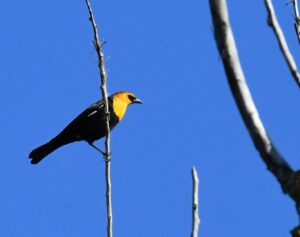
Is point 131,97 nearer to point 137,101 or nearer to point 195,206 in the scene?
point 137,101

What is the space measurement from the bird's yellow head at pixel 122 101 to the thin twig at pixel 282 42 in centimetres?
→ 646

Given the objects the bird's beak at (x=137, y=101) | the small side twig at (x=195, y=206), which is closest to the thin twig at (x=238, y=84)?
the small side twig at (x=195, y=206)

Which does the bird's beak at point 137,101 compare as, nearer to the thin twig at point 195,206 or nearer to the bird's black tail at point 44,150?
the bird's black tail at point 44,150

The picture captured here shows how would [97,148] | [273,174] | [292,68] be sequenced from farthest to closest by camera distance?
[97,148], [292,68], [273,174]

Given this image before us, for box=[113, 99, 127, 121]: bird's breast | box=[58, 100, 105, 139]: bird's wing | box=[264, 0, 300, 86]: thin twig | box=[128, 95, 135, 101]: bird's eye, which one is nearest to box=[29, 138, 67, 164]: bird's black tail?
box=[58, 100, 105, 139]: bird's wing

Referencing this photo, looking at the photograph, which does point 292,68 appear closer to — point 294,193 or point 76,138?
point 294,193

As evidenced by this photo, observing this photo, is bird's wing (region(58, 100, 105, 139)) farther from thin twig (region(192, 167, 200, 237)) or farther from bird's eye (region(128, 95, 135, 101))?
thin twig (region(192, 167, 200, 237))

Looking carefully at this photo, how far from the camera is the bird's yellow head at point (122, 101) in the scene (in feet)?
29.2

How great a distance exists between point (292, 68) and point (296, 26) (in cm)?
127

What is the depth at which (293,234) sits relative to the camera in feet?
6.13

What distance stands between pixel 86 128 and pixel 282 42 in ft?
20.9

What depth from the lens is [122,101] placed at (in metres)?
9.41

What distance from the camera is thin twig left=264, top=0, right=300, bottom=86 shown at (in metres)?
2.23

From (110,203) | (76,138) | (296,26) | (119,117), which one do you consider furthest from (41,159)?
(296,26)
